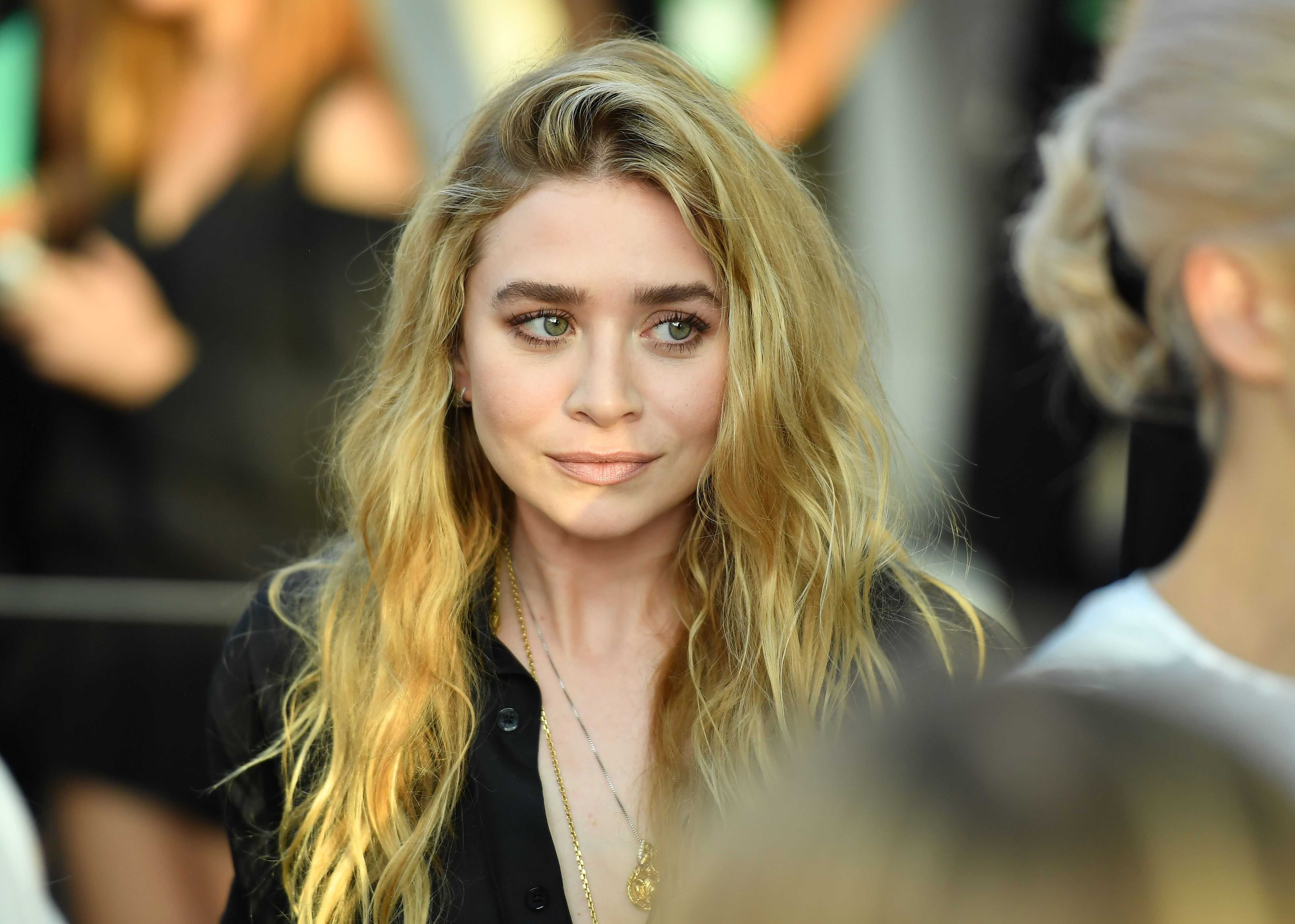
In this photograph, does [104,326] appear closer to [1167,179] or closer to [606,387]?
[606,387]

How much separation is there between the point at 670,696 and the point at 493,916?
13.3 inches

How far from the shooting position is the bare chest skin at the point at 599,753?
4.74 ft

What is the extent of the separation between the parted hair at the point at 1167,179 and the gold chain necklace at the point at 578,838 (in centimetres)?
75

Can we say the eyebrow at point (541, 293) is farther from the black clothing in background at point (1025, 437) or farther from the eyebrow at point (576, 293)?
the black clothing in background at point (1025, 437)

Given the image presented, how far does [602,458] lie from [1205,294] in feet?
2.29

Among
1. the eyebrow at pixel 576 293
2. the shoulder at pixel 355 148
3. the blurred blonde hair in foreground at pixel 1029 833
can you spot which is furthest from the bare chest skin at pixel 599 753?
the shoulder at pixel 355 148

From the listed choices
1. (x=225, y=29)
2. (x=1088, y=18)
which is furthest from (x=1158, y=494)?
(x=225, y=29)

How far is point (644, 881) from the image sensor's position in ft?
4.71

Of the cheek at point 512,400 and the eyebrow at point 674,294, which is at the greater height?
the eyebrow at point 674,294

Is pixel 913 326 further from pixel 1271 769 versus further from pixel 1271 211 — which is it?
pixel 1271 769

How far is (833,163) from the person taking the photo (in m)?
2.83

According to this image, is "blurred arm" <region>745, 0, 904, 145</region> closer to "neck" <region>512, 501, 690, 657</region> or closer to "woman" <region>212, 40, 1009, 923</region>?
"woman" <region>212, 40, 1009, 923</region>

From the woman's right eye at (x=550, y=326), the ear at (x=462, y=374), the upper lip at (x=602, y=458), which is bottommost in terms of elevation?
the upper lip at (x=602, y=458)

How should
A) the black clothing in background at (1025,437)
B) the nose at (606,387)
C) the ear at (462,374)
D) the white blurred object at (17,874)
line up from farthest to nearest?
the black clothing in background at (1025,437) → the ear at (462,374) → the nose at (606,387) → the white blurred object at (17,874)
